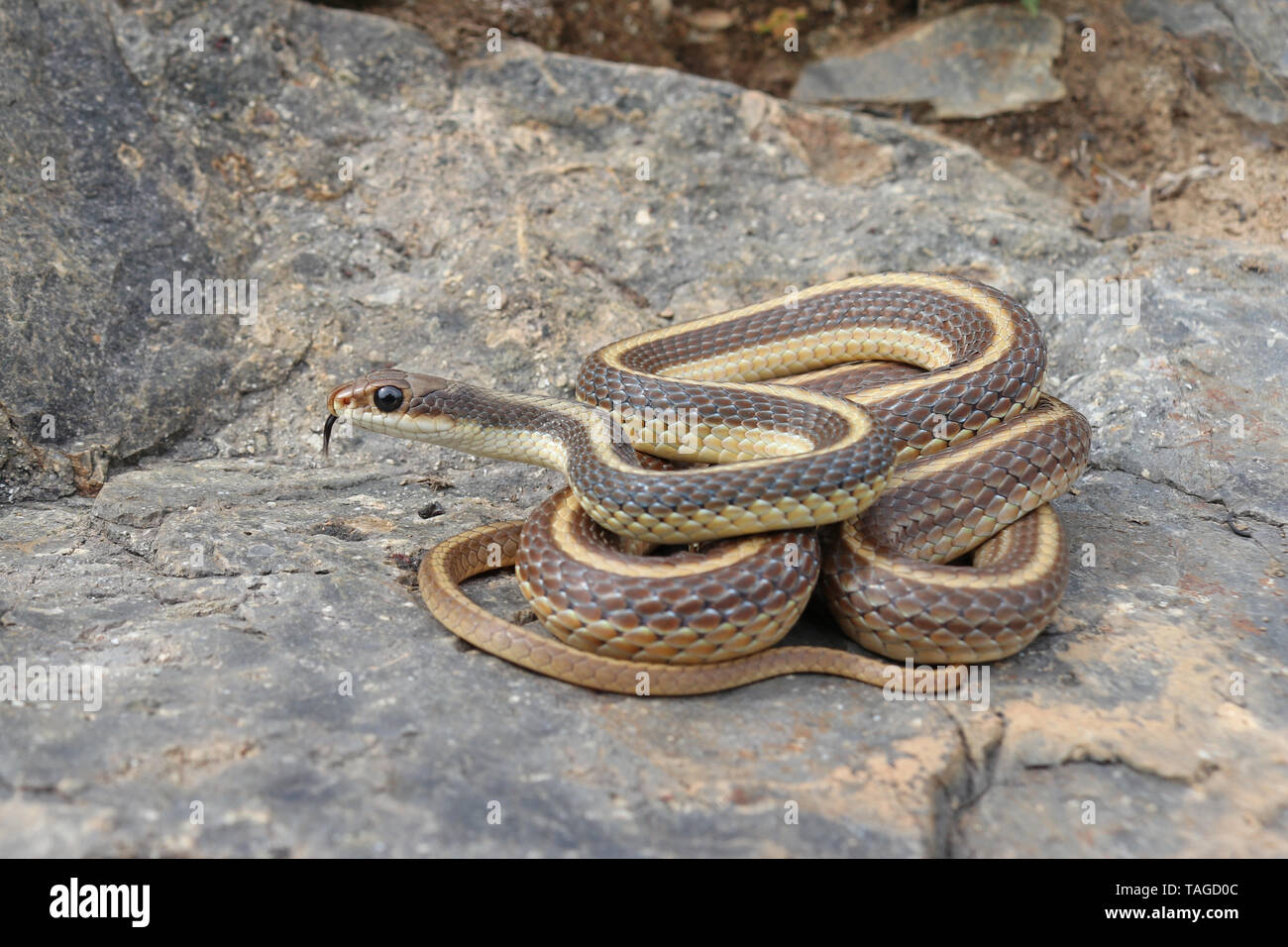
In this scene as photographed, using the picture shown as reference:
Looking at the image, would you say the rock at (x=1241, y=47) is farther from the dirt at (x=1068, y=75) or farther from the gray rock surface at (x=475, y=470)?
the gray rock surface at (x=475, y=470)

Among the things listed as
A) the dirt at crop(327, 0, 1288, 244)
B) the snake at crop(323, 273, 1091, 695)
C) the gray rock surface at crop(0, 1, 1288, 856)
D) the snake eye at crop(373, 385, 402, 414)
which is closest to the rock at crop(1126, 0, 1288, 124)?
the dirt at crop(327, 0, 1288, 244)

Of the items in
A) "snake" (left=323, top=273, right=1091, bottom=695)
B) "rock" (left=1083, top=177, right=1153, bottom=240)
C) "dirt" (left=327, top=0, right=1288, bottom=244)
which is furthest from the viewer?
"dirt" (left=327, top=0, right=1288, bottom=244)

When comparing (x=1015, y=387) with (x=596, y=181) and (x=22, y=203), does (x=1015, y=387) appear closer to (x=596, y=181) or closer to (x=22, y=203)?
(x=596, y=181)

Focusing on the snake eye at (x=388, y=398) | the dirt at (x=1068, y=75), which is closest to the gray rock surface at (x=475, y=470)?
the snake eye at (x=388, y=398)

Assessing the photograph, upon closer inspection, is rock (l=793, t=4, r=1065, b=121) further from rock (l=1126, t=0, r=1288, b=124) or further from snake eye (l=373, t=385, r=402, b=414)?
snake eye (l=373, t=385, r=402, b=414)

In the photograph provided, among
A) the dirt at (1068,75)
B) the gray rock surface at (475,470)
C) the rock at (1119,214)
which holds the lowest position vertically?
the gray rock surface at (475,470)

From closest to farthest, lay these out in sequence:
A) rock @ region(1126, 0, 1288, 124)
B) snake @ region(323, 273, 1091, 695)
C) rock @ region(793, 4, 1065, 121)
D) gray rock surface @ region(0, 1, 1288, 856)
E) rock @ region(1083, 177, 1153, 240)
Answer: gray rock surface @ region(0, 1, 1288, 856) → snake @ region(323, 273, 1091, 695) → rock @ region(1083, 177, 1153, 240) → rock @ region(1126, 0, 1288, 124) → rock @ region(793, 4, 1065, 121)
